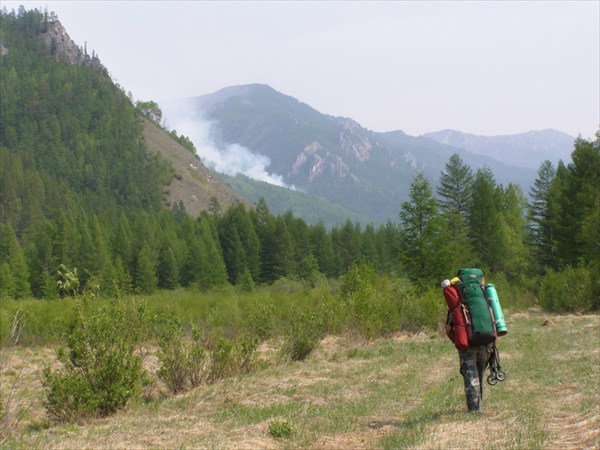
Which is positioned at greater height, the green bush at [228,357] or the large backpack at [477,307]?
the large backpack at [477,307]

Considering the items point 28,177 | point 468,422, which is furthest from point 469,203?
point 28,177

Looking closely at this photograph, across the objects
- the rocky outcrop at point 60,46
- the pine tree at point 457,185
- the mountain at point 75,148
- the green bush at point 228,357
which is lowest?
the green bush at point 228,357

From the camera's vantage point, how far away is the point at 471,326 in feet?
24.9

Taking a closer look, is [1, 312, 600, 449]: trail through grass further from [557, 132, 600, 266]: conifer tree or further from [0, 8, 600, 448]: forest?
[557, 132, 600, 266]: conifer tree

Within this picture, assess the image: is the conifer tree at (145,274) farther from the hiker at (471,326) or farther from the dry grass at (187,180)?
the hiker at (471,326)

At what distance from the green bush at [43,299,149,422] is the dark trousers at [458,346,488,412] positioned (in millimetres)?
5989

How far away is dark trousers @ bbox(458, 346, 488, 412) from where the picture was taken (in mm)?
7801

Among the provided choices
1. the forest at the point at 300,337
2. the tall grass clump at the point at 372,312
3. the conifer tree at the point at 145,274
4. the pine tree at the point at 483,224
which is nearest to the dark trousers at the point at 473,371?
the forest at the point at 300,337

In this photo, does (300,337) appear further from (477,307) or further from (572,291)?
(572,291)

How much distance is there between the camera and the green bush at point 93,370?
400 inches

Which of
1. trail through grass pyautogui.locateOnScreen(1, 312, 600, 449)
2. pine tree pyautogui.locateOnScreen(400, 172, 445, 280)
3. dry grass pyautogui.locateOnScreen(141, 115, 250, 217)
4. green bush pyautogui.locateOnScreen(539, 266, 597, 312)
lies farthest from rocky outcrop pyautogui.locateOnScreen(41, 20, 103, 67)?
trail through grass pyautogui.locateOnScreen(1, 312, 600, 449)

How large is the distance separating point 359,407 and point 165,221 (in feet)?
333

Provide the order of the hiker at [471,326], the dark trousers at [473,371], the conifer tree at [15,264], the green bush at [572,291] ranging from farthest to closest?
the conifer tree at [15,264] < the green bush at [572,291] < the dark trousers at [473,371] < the hiker at [471,326]

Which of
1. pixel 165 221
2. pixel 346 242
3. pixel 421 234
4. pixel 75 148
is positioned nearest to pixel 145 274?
pixel 165 221
